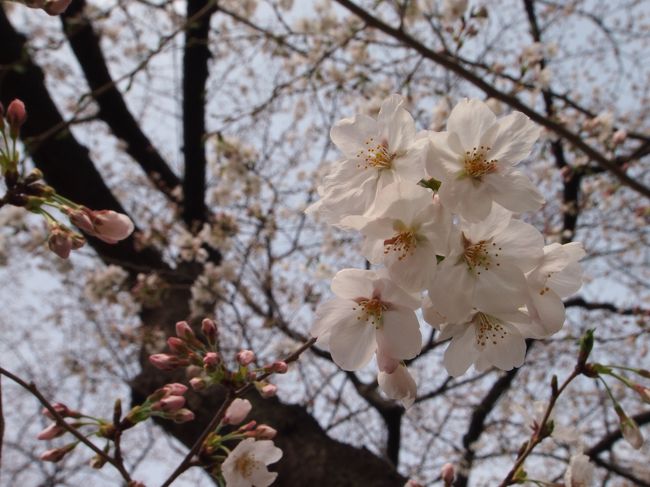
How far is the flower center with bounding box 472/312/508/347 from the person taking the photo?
0.88m

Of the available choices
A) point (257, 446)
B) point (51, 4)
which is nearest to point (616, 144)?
point (257, 446)

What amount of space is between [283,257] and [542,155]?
2.68 metres

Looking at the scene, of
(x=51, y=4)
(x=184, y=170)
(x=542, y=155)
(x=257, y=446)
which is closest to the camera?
(x=51, y=4)

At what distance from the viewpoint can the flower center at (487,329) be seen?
0.88 metres

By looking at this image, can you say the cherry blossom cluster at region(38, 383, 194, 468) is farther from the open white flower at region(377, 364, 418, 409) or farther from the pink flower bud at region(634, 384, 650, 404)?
the pink flower bud at region(634, 384, 650, 404)

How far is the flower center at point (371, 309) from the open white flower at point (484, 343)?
0.36 ft

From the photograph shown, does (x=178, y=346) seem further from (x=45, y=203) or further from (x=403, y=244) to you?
(x=403, y=244)

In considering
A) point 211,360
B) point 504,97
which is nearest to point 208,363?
point 211,360

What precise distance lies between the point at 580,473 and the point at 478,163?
774 millimetres

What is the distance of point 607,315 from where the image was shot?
545cm

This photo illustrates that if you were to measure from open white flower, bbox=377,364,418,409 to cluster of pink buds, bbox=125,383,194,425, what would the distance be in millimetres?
439

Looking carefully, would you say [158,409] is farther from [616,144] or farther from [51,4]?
[616,144]

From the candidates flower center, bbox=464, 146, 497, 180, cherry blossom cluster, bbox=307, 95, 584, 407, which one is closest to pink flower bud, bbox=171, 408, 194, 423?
cherry blossom cluster, bbox=307, 95, 584, 407

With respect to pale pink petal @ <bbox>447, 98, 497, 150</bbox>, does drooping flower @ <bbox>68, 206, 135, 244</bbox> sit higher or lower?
lower
